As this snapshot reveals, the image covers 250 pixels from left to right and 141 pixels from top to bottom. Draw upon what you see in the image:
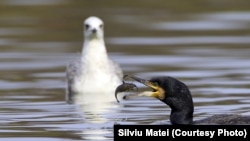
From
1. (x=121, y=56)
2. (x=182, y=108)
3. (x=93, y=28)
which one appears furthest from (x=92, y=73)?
(x=182, y=108)

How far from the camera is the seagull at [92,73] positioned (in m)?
20.1

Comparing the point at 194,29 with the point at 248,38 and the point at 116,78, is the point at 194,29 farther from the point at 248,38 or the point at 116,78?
the point at 116,78

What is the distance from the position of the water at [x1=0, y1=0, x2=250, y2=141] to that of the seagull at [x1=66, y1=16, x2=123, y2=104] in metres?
0.29

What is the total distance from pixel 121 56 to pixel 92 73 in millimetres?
3053

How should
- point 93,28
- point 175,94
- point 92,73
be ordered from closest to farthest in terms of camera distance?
point 175,94 < point 92,73 < point 93,28

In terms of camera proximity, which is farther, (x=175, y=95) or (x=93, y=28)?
(x=93, y=28)

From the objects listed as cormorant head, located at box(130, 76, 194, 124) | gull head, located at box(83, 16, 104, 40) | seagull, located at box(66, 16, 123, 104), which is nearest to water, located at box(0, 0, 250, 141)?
seagull, located at box(66, 16, 123, 104)

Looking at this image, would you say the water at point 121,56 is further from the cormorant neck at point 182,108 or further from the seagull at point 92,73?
the cormorant neck at point 182,108

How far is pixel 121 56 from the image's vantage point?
77.8 feet

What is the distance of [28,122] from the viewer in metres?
16.4

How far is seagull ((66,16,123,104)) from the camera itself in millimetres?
20141

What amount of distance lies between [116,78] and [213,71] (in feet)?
6.63

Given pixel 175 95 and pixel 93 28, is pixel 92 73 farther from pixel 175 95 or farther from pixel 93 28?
pixel 175 95

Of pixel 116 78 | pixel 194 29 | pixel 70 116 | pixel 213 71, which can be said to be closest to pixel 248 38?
pixel 194 29
